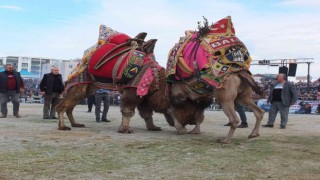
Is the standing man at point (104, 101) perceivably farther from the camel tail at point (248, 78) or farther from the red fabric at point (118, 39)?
the camel tail at point (248, 78)

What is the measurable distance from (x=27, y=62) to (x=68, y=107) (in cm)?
10830

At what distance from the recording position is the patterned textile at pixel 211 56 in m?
8.04

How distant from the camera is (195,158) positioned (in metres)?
6.15

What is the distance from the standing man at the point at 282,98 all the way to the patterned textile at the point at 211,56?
5.10 m

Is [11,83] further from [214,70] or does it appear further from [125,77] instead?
[214,70]

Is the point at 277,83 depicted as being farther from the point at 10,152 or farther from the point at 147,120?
the point at 10,152

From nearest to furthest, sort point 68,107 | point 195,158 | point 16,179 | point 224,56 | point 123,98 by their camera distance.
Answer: point 16,179, point 195,158, point 224,56, point 123,98, point 68,107

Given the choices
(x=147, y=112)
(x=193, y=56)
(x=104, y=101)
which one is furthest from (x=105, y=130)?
(x=104, y=101)

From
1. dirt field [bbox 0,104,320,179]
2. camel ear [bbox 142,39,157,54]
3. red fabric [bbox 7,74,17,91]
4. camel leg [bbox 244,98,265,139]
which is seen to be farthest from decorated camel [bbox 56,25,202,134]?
red fabric [bbox 7,74,17,91]

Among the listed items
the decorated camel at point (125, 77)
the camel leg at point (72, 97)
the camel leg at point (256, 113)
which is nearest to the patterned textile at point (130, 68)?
the decorated camel at point (125, 77)

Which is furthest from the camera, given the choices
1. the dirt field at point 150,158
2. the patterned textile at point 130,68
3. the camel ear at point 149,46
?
the camel ear at point 149,46

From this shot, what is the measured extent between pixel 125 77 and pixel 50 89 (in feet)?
17.8

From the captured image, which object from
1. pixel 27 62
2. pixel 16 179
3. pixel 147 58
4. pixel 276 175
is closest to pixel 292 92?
pixel 147 58

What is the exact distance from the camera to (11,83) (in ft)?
48.8
